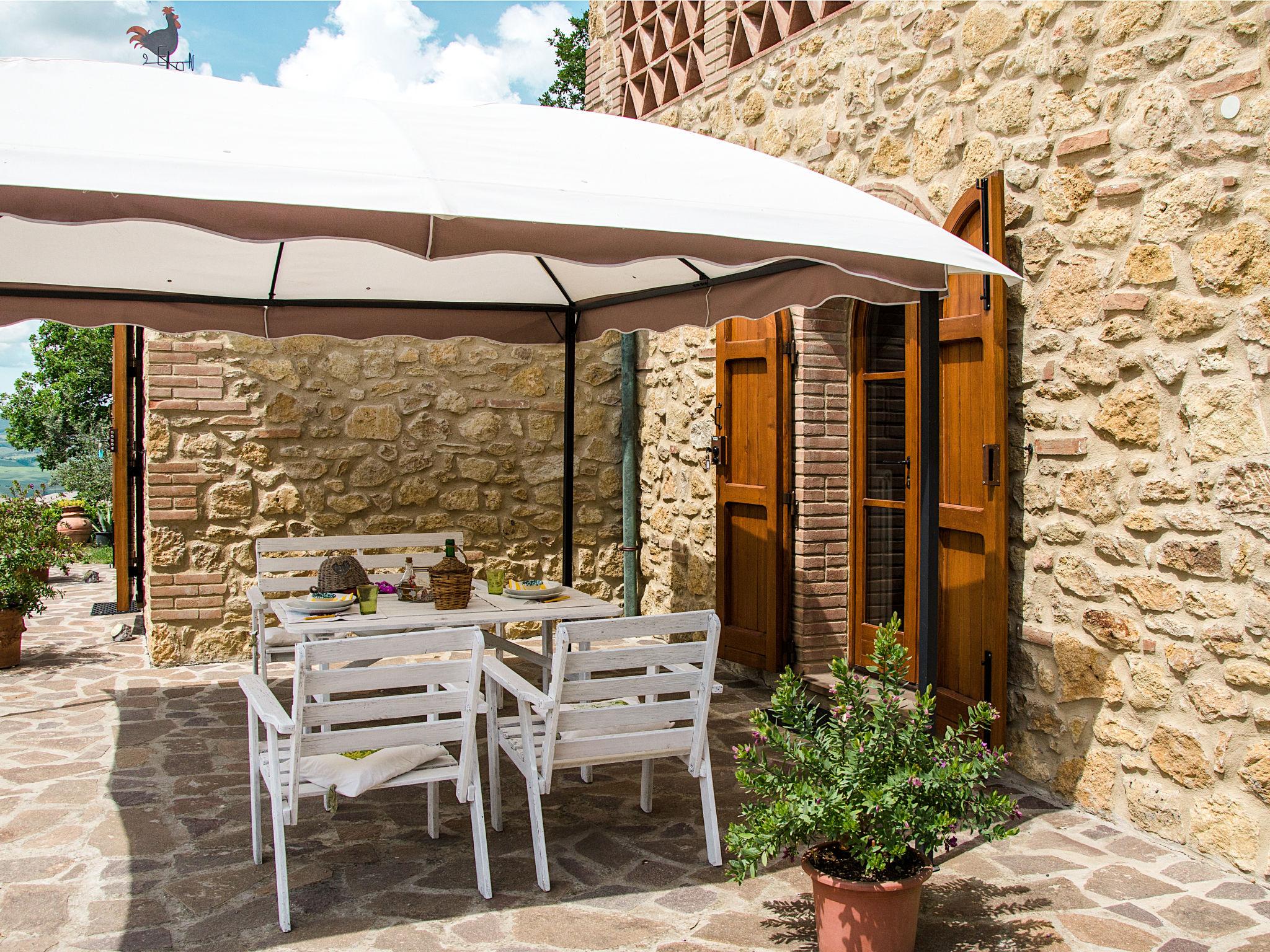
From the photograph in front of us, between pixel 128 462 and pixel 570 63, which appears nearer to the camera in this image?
pixel 128 462

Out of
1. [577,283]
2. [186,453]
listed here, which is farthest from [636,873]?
[186,453]

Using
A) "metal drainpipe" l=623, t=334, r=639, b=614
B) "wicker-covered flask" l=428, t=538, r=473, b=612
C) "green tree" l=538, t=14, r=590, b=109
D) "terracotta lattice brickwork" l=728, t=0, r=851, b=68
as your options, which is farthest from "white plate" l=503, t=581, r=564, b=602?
"green tree" l=538, t=14, r=590, b=109

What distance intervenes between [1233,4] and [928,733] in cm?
246

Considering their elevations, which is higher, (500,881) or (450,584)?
(450,584)

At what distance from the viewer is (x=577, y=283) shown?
5.36 metres

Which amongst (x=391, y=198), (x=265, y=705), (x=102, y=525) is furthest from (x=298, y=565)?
(x=102, y=525)

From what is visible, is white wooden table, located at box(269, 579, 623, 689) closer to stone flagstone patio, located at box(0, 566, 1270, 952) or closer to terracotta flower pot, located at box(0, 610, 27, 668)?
stone flagstone patio, located at box(0, 566, 1270, 952)

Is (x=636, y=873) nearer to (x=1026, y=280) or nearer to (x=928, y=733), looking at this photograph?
(x=928, y=733)

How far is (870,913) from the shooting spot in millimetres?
2674

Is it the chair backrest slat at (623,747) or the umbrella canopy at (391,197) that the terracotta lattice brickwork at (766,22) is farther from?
the chair backrest slat at (623,747)

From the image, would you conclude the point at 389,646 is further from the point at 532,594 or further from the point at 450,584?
the point at 532,594

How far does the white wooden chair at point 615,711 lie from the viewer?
3.24 m

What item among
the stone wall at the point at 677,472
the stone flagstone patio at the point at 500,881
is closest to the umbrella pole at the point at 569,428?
the stone wall at the point at 677,472

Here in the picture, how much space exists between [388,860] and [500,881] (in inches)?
16.5
